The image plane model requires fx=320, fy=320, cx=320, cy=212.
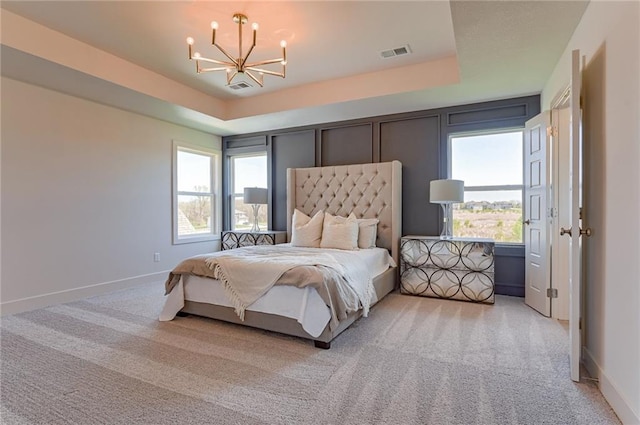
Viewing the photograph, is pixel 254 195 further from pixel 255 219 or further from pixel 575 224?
pixel 575 224

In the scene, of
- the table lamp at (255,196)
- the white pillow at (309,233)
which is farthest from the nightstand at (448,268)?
the table lamp at (255,196)

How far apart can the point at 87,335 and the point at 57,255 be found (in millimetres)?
1617

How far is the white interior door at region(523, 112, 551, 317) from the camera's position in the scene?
3.34 meters

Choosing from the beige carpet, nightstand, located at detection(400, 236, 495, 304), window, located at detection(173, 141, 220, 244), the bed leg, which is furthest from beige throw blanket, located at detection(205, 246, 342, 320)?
window, located at detection(173, 141, 220, 244)

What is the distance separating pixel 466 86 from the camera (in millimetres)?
3727

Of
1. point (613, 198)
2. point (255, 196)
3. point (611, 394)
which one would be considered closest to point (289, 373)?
point (611, 394)

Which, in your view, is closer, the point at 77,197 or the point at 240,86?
the point at 77,197

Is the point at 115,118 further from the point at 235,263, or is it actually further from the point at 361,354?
the point at 361,354

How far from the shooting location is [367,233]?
14.1 feet

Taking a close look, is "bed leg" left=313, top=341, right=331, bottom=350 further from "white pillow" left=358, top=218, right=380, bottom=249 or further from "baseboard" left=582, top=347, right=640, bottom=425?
"white pillow" left=358, top=218, right=380, bottom=249

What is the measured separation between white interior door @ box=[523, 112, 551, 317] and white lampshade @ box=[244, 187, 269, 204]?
382cm

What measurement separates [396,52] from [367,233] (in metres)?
2.20

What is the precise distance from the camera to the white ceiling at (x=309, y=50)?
8.81 feet

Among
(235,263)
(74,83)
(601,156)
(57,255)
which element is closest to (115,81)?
(74,83)
